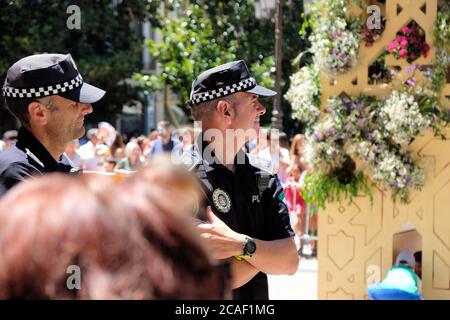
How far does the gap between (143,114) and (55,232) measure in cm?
2512

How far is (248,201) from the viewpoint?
2.96 meters

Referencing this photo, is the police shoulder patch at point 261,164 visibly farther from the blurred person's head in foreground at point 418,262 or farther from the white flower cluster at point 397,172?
the blurred person's head in foreground at point 418,262

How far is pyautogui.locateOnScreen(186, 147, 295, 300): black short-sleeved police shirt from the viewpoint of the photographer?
289 cm

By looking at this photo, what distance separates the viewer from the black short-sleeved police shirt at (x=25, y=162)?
241 cm

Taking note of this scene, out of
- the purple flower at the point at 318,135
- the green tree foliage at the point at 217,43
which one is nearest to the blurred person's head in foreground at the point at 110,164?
the green tree foliage at the point at 217,43

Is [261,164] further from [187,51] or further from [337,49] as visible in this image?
[187,51]

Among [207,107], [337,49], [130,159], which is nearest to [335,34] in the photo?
[337,49]

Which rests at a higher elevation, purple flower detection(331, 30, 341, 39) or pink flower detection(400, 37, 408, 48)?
purple flower detection(331, 30, 341, 39)

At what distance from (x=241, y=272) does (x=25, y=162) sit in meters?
0.89

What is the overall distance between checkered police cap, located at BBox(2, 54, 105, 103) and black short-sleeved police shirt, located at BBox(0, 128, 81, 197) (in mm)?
147

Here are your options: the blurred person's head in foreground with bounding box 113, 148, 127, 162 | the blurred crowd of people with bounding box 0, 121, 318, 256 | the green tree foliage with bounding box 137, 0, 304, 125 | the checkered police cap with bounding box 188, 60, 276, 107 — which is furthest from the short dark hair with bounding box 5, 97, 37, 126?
the green tree foliage with bounding box 137, 0, 304, 125

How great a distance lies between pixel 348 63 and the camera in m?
5.70

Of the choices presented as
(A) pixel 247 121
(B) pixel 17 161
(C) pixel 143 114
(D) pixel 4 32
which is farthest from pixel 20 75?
(C) pixel 143 114

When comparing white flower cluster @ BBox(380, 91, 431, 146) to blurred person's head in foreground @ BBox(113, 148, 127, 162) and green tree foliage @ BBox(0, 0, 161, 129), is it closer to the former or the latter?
blurred person's head in foreground @ BBox(113, 148, 127, 162)
